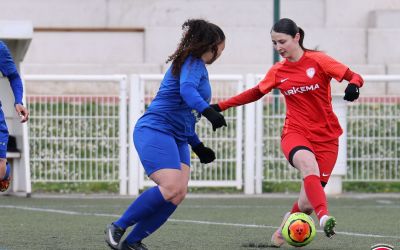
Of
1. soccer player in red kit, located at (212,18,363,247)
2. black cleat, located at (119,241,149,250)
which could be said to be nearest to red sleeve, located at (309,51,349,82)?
soccer player in red kit, located at (212,18,363,247)

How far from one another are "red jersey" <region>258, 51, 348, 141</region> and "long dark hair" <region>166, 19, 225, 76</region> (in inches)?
48.6

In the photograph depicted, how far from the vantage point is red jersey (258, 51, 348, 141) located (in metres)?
10.1

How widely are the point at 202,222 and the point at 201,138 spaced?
393 cm

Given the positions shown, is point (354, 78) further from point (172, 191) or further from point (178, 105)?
Result: point (172, 191)

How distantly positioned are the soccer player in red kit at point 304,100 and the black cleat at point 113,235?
1.50m

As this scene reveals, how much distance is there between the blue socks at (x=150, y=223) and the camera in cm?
906

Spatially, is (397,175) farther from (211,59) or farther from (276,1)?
(211,59)

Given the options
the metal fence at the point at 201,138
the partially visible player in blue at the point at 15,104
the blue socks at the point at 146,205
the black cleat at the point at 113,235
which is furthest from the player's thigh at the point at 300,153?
the metal fence at the point at 201,138

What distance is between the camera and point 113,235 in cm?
908

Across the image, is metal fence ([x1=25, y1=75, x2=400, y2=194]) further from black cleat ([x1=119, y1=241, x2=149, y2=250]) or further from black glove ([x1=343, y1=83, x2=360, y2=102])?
black cleat ([x1=119, y1=241, x2=149, y2=250])

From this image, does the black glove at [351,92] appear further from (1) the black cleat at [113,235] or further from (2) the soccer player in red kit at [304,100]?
(1) the black cleat at [113,235]

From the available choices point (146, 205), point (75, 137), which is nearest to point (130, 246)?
point (146, 205)

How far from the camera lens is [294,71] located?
1014 centimetres

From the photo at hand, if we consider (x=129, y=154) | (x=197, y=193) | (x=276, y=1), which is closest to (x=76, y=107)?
(x=129, y=154)
